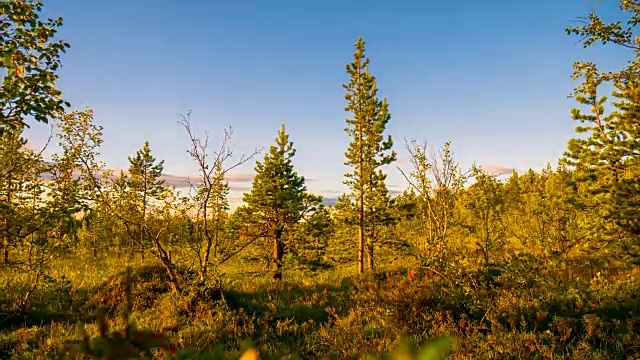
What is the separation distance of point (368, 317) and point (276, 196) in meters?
11.8

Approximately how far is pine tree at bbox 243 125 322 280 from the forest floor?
7.87 meters

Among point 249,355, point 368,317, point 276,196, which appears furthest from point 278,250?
point 249,355

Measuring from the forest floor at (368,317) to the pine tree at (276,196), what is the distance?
7.87 m

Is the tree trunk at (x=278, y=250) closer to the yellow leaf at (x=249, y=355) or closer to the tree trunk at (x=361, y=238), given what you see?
the tree trunk at (x=361, y=238)

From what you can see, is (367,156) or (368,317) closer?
(368,317)

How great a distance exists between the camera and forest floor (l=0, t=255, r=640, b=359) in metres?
6.20

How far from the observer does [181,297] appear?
353 inches

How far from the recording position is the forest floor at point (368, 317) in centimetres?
620

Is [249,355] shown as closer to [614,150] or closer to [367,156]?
[614,150]

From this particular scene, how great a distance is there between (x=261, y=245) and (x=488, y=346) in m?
15.0

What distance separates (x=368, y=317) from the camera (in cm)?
797

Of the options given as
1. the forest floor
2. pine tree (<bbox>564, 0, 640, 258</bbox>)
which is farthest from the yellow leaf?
pine tree (<bbox>564, 0, 640, 258</bbox>)

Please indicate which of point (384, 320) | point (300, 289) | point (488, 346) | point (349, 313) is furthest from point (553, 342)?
point (300, 289)

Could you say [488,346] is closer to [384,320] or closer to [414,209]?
[384,320]
